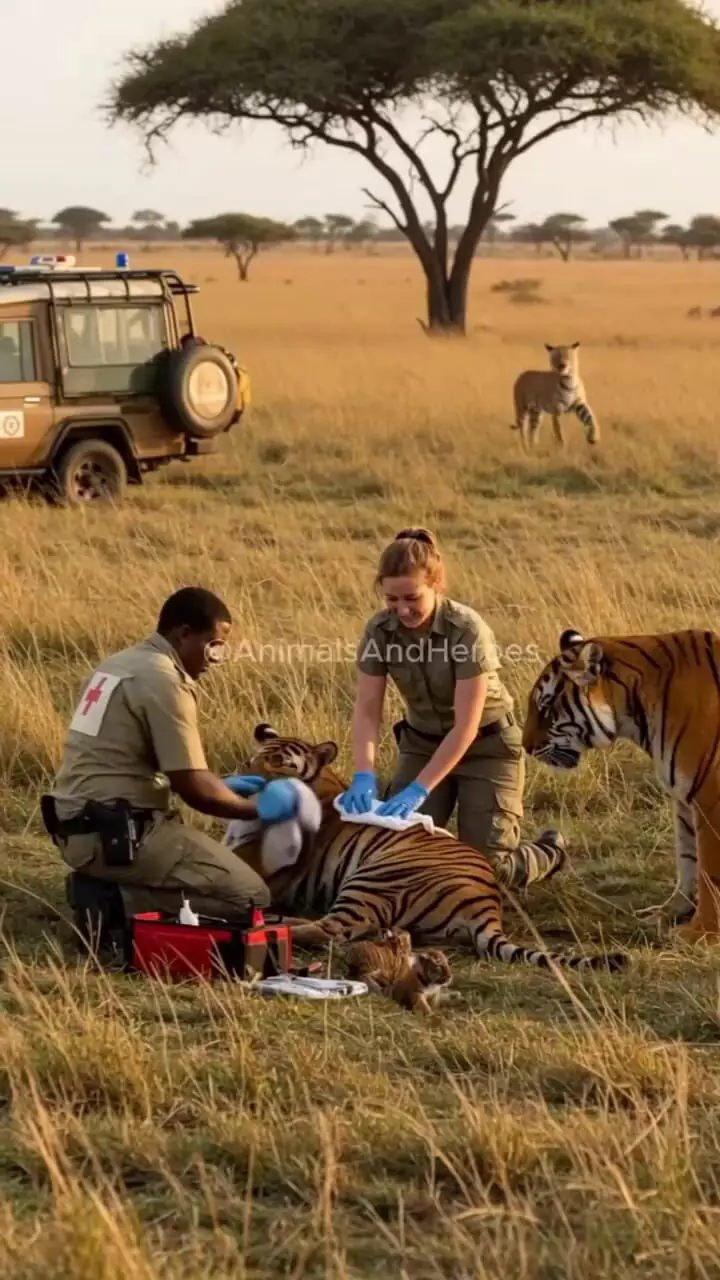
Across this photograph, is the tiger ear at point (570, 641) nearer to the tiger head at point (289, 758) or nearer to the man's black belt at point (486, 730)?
the man's black belt at point (486, 730)

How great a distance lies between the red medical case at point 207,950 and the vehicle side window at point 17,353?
26.4 feet

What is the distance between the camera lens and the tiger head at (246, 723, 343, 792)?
5.92 m

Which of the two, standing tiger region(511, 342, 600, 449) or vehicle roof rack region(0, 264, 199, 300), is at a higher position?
vehicle roof rack region(0, 264, 199, 300)

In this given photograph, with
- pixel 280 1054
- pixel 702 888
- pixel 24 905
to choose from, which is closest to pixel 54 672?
pixel 24 905

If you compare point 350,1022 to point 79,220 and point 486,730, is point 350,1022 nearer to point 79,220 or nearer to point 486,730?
point 486,730

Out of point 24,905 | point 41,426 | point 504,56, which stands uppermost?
point 504,56

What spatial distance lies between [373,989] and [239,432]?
474 inches

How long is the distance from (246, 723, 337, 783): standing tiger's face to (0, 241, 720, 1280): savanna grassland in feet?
2.45

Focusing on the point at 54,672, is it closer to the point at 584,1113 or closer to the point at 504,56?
the point at 584,1113

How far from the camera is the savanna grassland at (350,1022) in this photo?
324cm

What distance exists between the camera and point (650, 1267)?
312cm

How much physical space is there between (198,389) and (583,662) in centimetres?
811

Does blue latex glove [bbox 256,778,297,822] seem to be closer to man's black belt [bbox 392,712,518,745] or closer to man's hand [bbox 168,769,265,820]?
man's hand [bbox 168,769,265,820]

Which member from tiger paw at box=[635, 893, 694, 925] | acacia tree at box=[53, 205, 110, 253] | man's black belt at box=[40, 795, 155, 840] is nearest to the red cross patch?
man's black belt at box=[40, 795, 155, 840]
